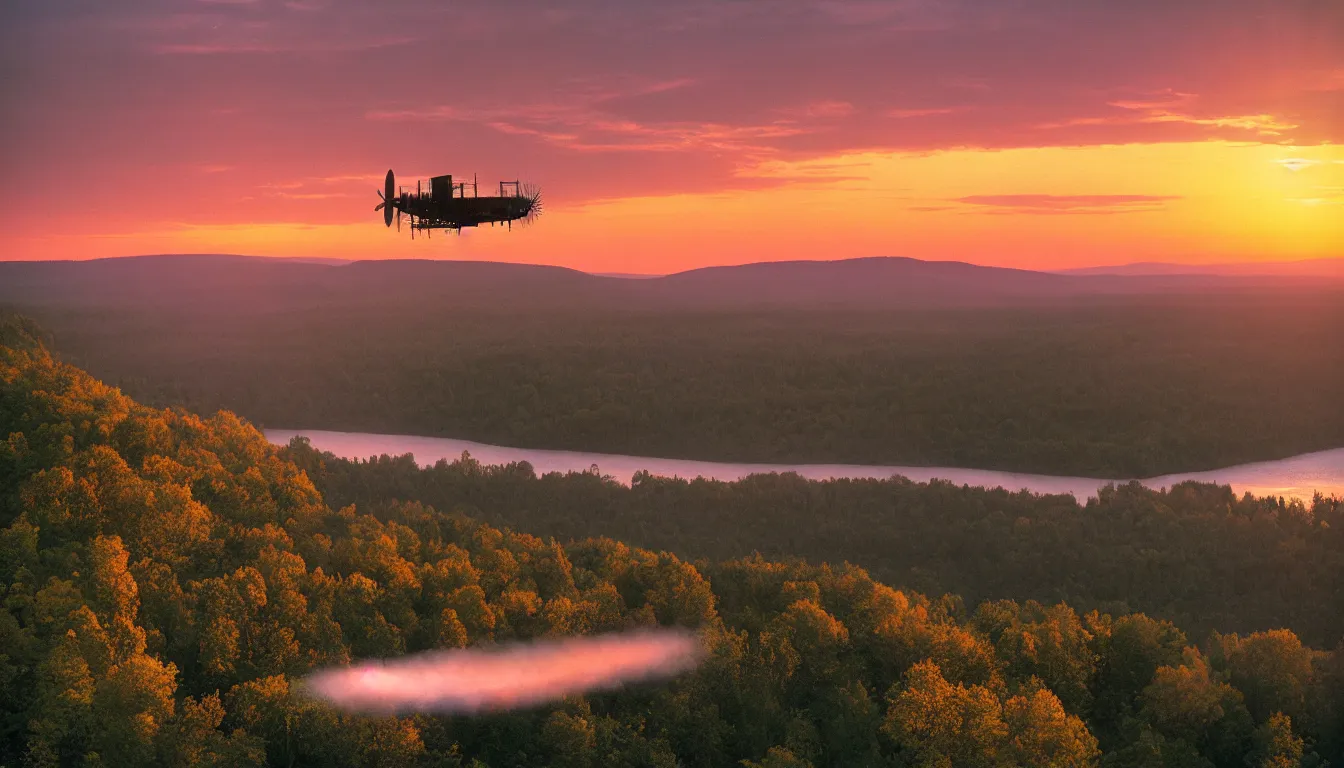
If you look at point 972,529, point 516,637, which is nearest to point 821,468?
point 972,529

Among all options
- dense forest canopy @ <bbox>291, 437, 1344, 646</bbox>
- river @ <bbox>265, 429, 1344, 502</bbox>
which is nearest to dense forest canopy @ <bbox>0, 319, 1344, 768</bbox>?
dense forest canopy @ <bbox>291, 437, 1344, 646</bbox>

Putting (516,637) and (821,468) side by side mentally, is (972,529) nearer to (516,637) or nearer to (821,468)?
(516,637)

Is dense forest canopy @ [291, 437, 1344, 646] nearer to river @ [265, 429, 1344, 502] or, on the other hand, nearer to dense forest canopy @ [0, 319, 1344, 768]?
river @ [265, 429, 1344, 502]

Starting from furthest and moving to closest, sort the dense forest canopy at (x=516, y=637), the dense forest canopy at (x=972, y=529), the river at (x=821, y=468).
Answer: the river at (x=821, y=468) → the dense forest canopy at (x=972, y=529) → the dense forest canopy at (x=516, y=637)

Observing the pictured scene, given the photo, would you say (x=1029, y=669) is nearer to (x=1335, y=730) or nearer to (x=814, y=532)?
(x=1335, y=730)

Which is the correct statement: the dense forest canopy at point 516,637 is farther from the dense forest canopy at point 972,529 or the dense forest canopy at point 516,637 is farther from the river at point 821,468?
the river at point 821,468

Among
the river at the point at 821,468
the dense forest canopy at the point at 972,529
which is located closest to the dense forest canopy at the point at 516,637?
the dense forest canopy at the point at 972,529
